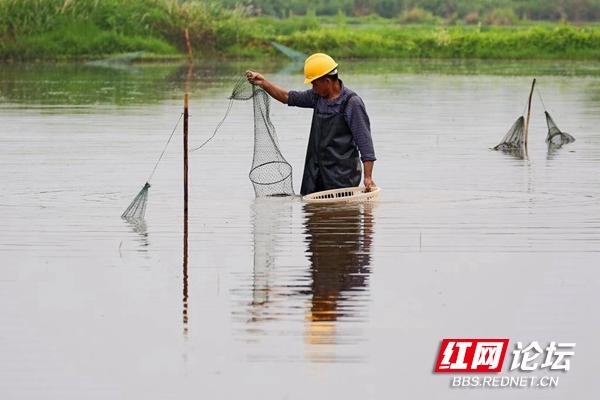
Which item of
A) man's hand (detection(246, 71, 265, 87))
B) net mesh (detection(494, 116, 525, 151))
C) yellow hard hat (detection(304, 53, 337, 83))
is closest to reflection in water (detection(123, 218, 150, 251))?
man's hand (detection(246, 71, 265, 87))

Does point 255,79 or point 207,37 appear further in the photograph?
point 207,37

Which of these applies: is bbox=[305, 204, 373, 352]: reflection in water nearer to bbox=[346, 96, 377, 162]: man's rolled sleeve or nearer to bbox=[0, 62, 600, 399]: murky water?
bbox=[0, 62, 600, 399]: murky water

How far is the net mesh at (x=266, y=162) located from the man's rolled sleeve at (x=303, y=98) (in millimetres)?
881

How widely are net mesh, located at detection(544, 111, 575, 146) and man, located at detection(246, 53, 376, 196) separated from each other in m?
7.48

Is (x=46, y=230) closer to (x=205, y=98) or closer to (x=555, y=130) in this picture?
(x=555, y=130)

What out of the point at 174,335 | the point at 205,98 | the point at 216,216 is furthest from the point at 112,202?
the point at 205,98

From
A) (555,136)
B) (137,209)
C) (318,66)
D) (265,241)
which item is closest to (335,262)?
(265,241)

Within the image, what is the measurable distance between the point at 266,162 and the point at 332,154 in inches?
42.9

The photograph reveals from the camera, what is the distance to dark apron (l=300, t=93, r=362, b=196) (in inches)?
496

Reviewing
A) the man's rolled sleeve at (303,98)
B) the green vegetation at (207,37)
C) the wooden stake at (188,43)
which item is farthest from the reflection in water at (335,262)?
the wooden stake at (188,43)

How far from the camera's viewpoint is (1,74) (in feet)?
122

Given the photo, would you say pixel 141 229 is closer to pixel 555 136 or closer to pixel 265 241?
pixel 265 241

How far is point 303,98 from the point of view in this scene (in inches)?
495

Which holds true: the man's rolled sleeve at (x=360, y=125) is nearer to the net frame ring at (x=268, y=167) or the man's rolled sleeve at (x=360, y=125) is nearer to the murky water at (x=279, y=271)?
Answer: the murky water at (x=279, y=271)
